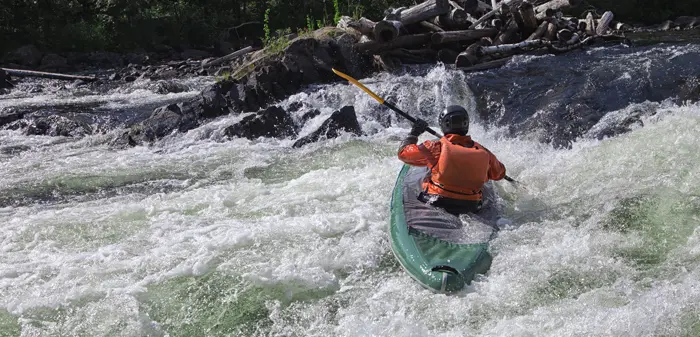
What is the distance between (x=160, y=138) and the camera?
32.3ft

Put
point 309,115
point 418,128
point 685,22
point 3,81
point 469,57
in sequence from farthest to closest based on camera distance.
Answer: point 685,22, point 3,81, point 469,57, point 309,115, point 418,128

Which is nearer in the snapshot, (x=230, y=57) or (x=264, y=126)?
(x=264, y=126)

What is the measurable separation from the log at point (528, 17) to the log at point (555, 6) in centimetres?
23

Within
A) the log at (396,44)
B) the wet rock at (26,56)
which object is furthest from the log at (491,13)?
the wet rock at (26,56)

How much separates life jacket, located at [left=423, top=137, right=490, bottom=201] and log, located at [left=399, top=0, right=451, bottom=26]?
6893 millimetres

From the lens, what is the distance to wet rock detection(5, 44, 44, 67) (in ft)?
61.7

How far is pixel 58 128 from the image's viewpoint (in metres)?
10.7

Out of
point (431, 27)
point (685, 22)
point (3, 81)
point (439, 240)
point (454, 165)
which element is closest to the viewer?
point (439, 240)

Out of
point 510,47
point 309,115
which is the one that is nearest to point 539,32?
point 510,47

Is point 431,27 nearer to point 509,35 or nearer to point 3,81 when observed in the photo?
point 509,35

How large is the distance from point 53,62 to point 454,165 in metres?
16.8

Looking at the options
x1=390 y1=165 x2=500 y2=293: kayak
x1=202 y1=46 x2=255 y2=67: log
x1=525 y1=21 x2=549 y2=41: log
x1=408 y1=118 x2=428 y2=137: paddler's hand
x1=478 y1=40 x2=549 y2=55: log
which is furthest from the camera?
x1=202 y1=46 x2=255 y2=67: log

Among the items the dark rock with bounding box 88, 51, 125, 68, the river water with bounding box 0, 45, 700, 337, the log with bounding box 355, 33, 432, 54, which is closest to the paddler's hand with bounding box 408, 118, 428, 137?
the river water with bounding box 0, 45, 700, 337

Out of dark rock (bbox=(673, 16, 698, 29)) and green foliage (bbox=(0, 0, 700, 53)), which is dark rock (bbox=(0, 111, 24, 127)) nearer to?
green foliage (bbox=(0, 0, 700, 53))
